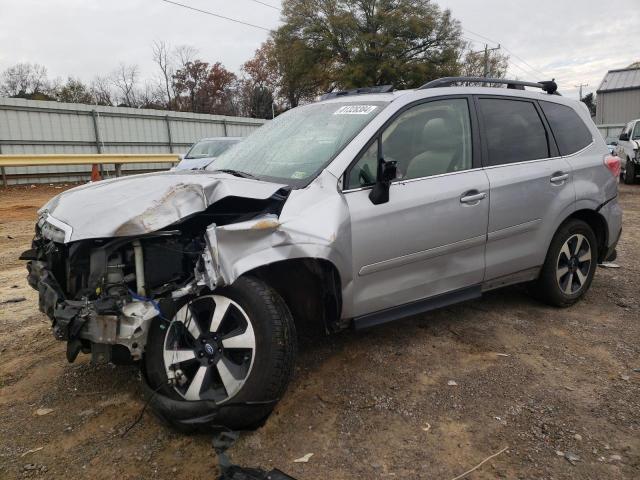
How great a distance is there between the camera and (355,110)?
11.0 feet

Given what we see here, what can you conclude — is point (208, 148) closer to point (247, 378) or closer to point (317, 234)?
point (317, 234)

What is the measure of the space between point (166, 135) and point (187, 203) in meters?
20.2

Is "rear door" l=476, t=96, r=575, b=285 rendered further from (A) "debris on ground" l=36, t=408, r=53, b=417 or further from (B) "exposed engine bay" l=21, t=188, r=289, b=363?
(A) "debris on ground" l=36, t=408, r=53, b=417

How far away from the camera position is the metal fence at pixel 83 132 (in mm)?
15969

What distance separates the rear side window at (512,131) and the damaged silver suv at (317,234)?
0.02m

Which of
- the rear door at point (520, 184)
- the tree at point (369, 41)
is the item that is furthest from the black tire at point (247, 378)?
the tree at point (369, 41)

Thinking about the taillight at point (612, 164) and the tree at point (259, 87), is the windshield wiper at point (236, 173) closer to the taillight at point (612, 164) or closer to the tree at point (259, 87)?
the taillight at point (612, 164)

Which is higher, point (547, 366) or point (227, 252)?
point (227, 252)

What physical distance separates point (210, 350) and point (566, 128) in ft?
11.2

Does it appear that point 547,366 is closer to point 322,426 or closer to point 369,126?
point 322,426

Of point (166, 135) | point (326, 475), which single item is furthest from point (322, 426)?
point (166, 135)

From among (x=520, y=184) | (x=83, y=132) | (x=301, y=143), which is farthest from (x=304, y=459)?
(x=83, y=132)

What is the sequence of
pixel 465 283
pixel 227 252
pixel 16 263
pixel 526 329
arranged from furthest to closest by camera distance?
pixel 16 263, pixel 526 329, pixel 465 283, pixel 227 252

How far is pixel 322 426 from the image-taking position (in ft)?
8.43
